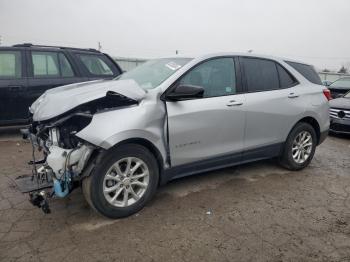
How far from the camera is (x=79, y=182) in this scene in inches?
127

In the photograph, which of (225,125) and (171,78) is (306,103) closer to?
(225,125)

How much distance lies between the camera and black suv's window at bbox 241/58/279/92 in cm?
432

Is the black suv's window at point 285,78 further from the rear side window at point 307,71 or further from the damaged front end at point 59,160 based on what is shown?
the damaged front end at point 59,160

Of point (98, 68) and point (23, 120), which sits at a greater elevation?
point (98, 68)

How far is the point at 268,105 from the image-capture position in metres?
4.39

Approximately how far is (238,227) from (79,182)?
1.65m

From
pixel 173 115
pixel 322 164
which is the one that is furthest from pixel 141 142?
pixel 322 164

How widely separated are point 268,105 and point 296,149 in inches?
39.9

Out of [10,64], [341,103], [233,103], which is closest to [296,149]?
[233,103]

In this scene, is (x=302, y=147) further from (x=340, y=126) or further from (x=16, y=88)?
(x=16, y=88)

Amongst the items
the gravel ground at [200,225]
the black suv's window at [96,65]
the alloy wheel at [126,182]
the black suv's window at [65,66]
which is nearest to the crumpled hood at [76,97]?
the alloy wheel at [126,182]

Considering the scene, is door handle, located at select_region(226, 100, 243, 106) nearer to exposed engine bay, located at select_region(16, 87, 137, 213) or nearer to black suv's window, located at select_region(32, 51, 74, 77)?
exposed engine bay, located at select_region(16, 87, 137, 213)

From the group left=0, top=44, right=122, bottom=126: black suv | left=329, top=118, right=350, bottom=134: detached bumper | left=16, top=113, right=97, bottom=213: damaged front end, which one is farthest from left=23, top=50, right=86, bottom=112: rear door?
left=329, top=118, right=350, bottom=134: detached bumper

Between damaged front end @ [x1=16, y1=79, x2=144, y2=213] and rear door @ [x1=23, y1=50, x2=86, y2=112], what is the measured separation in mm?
3043
